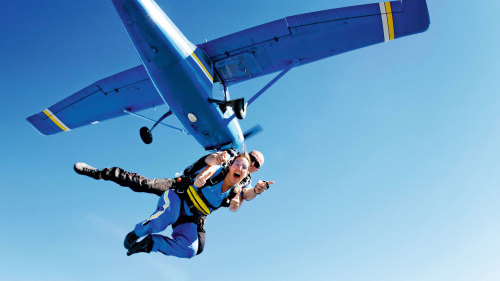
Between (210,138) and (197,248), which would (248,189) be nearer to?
(197,248)

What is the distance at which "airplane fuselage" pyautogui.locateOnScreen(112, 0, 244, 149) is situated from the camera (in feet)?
22.5

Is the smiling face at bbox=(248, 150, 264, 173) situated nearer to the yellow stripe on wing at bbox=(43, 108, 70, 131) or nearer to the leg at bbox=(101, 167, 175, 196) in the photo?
the leg at bbox=(101, 167, 175, 196)

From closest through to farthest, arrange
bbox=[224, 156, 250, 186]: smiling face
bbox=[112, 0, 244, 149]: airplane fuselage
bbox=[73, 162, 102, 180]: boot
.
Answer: bbox=[73, 162, 102, 180]: boot → bbox=[224, 156, 250, 186]: smiling face → bbox=[112, 0, 244, 149]: airplane fuselage

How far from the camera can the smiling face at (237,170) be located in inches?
157

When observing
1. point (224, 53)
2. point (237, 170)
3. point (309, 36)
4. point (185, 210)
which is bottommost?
point (185, 210)

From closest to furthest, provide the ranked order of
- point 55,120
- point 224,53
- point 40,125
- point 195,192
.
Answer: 1. point 195,192
2. point 224,53
3. point 55,120
4. point 40,125

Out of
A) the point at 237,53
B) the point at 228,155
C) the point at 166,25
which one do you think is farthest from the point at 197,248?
the point at 237,53

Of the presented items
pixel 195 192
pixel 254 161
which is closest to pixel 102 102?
pixel 195 192

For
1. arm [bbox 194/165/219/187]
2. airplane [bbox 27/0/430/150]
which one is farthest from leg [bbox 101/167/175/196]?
airplane [bbox 27/0/430/150]

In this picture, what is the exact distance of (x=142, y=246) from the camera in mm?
3785

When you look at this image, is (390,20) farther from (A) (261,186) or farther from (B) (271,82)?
(A) (261,186)

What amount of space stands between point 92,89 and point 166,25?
168 inches

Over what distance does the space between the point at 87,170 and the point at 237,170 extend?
61.6 inches

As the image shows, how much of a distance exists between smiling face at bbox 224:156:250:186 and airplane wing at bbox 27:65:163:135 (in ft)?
21.5
